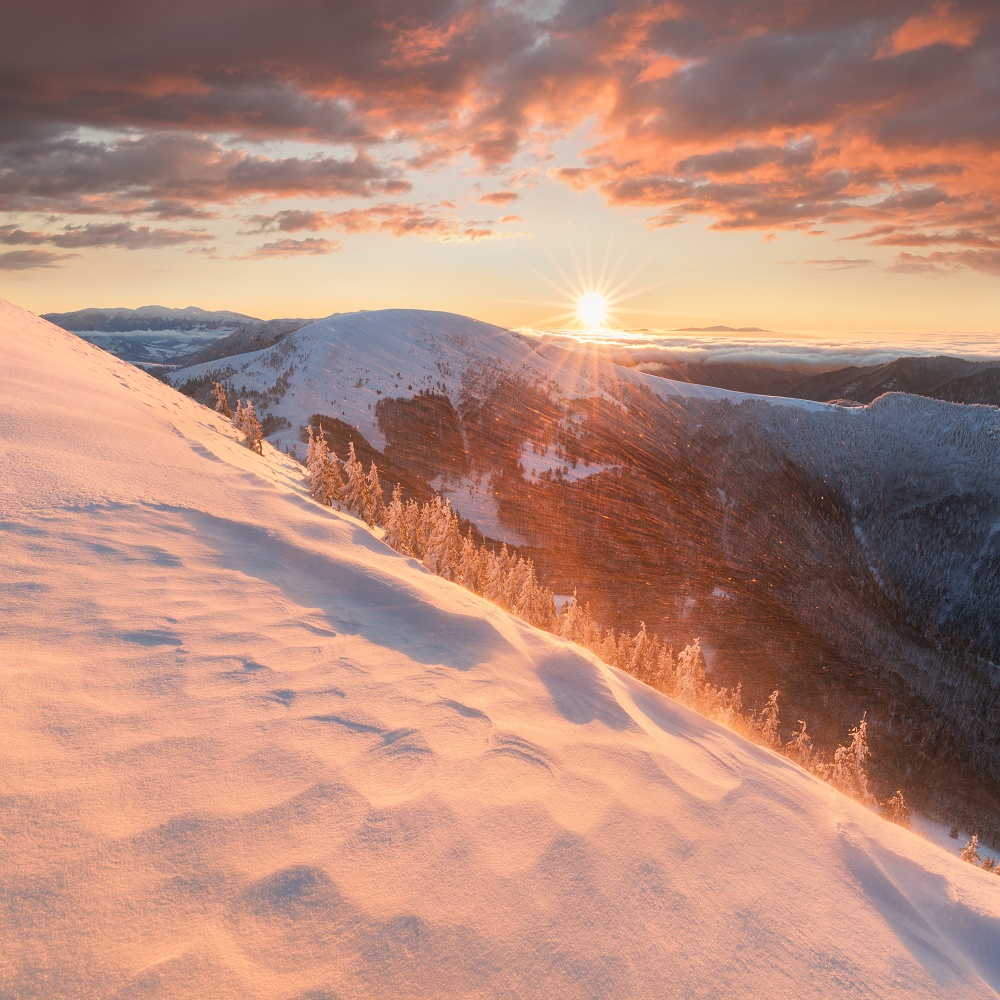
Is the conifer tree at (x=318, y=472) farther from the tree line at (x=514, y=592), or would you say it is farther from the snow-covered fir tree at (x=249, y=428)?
the snow-covered fir tree at (x=249, y=428)

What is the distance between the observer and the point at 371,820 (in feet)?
12.0

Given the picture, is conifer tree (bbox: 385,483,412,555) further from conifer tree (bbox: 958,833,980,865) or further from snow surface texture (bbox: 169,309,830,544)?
snow surface texture (bbox: 169,309,830,544)

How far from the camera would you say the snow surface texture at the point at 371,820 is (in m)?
2.79

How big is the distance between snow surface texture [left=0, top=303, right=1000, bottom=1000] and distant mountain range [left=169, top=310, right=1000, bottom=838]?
236 ft

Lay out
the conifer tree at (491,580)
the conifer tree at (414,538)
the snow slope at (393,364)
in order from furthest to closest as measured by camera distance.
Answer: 1. the snow slope at (393,364)
2. the conifer tree at (491,580)
3. the conifer tree at (414,538)

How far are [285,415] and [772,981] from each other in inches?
3659

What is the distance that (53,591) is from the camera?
5.19 m

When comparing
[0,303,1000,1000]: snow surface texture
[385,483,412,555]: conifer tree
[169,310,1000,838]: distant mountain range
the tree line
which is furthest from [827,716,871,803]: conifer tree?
[0,303,1000,1000]: snow surface texture

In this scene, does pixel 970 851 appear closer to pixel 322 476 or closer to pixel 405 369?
pixel 322 476

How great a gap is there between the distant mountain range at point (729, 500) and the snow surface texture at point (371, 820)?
72031mm

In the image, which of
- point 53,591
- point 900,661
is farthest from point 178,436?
point 900,661

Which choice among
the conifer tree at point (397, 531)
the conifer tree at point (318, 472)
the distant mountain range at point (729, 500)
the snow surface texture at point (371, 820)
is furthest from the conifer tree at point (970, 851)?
the distant mountain range at point (729, 500)

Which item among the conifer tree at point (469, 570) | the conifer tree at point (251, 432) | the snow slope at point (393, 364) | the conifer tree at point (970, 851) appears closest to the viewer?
the conifer tree at point (251, 432)

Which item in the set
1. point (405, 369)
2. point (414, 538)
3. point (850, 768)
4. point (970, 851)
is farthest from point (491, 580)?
point (405, 369)
